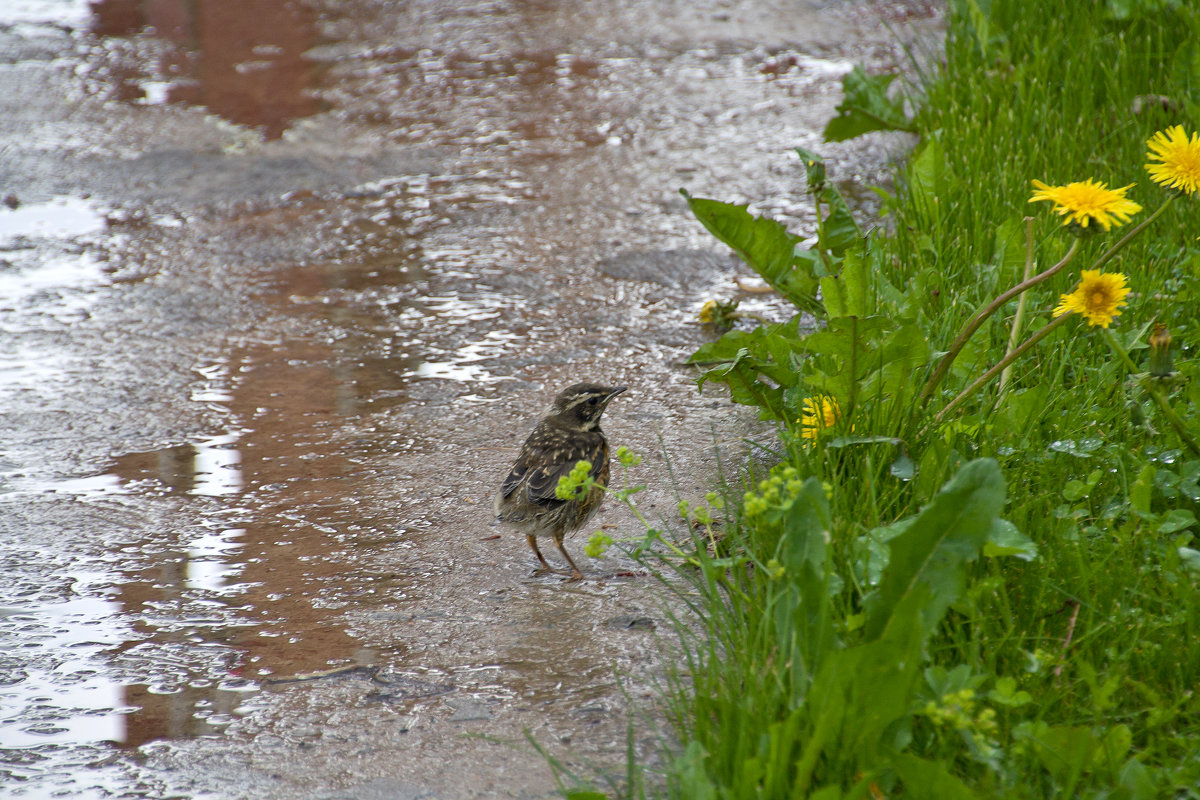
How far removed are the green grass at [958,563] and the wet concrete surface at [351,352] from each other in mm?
462

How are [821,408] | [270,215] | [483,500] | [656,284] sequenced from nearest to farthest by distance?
[821,408] → [483,500] → [656,284] → [270,215]

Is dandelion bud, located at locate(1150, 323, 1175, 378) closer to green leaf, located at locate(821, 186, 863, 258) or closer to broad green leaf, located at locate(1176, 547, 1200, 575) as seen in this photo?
broad green leaf, located at locate(1176, 547, 1200, 575)

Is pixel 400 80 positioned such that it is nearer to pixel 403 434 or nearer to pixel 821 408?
pixel 403 434

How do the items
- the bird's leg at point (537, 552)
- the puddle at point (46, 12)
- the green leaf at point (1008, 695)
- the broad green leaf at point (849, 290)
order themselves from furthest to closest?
1. the puddle at point (46, 12)
2. the bird's leg at point (537, 552)
3. the broad green leaf at point (849, 290)
4. the green leaf at point (1008, 695)

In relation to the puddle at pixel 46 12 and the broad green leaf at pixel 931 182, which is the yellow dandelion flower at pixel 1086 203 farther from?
the puddle at pixel 46 12

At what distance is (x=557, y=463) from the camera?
4242 mm

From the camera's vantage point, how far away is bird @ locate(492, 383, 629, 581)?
161 inches

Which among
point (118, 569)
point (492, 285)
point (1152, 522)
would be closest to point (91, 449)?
point (118, 569)

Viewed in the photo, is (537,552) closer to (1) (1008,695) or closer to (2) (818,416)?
(2) (818,416)

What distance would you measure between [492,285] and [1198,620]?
13.5 ft

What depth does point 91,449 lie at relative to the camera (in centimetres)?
497

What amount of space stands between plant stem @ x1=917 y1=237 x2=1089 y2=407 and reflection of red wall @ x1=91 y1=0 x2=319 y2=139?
6.01m

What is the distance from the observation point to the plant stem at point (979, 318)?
3.46 metres

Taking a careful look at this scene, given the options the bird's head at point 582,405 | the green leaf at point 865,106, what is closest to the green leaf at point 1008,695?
the bird's head at point 582,405
